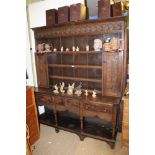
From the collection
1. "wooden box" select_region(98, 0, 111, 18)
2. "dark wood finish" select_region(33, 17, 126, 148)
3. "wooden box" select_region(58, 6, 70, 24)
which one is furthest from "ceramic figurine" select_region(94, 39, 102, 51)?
"wooden box" select_region(58, 6, 70, 24)

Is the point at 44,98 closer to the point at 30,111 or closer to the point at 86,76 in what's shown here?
Result: the point at 30,111

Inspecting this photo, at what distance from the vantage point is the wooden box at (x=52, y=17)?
2627 millimetres

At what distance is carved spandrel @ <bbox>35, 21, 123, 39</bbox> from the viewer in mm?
2203

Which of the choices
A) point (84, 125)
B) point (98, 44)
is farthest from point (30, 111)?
point (98, 44)

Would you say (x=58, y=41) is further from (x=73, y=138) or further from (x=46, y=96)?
(x=73, y=138)

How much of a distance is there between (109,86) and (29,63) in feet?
5.76

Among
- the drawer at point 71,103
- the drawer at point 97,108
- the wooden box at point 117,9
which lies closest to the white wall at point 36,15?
the wooden box at point 117,9

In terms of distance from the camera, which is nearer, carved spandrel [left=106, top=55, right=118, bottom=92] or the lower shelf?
carved spandrel [left=106, top=55, right=118, bottom=92]

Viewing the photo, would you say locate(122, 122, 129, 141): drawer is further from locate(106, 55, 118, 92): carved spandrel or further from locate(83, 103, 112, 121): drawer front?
locate(106, 55, 118, 92): carved spandrel

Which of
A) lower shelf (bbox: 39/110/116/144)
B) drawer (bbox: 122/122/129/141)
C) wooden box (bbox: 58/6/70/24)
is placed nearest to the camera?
drawer (bbox: 122/122/129/141)

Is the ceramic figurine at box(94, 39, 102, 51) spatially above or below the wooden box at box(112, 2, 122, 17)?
below

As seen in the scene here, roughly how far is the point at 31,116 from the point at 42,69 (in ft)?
3.18

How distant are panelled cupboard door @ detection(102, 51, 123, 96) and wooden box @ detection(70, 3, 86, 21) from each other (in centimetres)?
76
